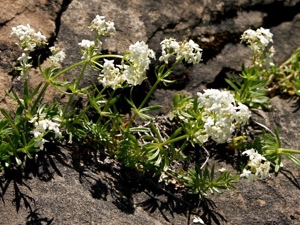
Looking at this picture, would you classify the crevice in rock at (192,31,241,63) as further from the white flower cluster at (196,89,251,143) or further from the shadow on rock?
the shadow on rock

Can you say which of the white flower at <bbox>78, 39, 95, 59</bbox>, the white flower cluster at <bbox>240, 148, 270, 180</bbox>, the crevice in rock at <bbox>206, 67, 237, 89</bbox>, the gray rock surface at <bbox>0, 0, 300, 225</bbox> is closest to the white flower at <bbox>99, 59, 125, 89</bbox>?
the white flower at <bbox>78, 39, 95, 59</bbox>

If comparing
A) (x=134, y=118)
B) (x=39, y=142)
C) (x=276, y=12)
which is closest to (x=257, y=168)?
(x=134, y=118)

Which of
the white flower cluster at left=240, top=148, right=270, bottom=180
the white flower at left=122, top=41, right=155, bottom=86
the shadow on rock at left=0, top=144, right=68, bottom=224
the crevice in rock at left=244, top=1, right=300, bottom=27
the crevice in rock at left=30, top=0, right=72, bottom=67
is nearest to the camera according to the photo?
the shadow on rock at left=0, top=144, right=68, bottom=224

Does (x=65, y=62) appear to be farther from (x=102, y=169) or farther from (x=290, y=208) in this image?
(x=290, y=208)

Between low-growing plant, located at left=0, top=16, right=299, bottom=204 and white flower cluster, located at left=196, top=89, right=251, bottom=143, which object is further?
low-growing plant, located at left=0, top=16, right=299, bottom=204

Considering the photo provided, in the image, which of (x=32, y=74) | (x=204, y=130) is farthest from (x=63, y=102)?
(x=204, y=130)

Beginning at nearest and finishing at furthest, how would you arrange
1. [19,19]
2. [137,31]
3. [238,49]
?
[19,19]
[137,31]
[238,49]

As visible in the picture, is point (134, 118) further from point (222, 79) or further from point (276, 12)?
point (276, 12)
